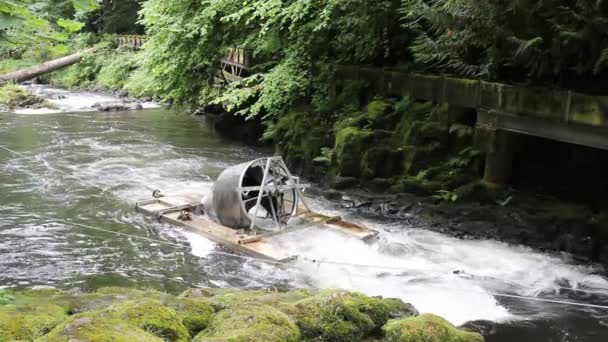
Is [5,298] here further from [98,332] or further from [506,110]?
[506,110]

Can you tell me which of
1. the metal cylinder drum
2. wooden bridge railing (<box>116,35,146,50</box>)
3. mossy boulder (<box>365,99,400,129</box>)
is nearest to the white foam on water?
wooden bridge railing (<box>116,35,146,50</box>)

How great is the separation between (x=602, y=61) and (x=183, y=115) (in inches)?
796

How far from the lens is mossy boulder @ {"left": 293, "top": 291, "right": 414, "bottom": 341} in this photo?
183 inches

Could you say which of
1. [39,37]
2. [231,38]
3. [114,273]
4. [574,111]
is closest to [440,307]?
[574,111]

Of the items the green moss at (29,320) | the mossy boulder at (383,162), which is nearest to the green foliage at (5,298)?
the green moss at (29,320)

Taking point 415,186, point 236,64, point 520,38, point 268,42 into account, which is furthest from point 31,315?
point 236,64

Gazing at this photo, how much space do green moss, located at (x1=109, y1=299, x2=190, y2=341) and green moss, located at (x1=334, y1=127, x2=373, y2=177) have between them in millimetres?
9323

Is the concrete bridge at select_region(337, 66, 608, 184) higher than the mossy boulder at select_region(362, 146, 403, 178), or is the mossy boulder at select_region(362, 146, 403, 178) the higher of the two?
the concrete bridge at select_region(337, 66, 608, 184)

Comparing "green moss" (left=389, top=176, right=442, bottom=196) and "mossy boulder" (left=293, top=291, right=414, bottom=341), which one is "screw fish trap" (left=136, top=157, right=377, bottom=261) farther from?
"mossy boulder" (left=293, top=291, right=414, bottom=341)

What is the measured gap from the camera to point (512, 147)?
11.1m

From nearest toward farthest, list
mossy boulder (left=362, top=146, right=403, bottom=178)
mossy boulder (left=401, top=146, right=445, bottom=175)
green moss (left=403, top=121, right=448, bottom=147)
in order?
1. mossy boulder (left=401, top=146, right=445, bottom=175)
2. green moss (left=403, top=121, right=448, bottom=147)
3. mossy boulder (left=362, top=146, right=403, bottom=178)

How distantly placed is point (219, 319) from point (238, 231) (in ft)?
19.0

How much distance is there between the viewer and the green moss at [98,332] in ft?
11.8

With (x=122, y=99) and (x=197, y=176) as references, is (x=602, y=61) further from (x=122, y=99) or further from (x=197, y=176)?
(x=122, y=99)
